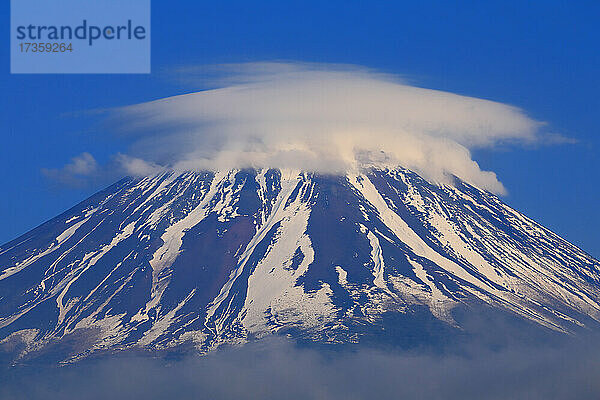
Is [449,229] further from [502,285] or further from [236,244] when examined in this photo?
[236,244]

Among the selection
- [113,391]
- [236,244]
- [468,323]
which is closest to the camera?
[113,391]

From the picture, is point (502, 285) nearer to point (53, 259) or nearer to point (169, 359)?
point (169, 359)

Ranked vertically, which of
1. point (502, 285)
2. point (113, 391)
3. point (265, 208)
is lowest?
point (113, 391)

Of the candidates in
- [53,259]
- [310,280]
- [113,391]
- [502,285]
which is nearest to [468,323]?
[502,285]

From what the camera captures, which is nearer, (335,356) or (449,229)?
(335,356)

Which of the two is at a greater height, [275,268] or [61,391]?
[275,268]

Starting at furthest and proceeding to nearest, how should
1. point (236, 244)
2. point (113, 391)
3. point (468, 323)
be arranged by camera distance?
point (236, 244), point (468, 323), point (113, 391)
